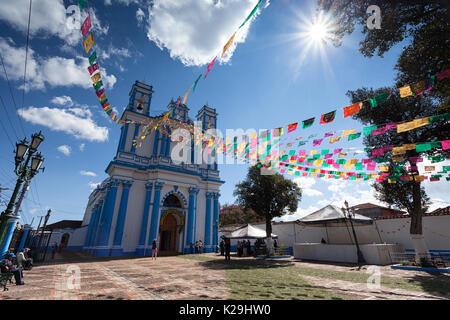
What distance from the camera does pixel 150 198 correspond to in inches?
712

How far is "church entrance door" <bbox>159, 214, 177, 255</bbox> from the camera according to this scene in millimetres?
19344

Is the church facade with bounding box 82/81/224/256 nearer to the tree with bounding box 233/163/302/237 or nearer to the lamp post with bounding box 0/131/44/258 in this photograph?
the tree with bounding box 233/163/302/237

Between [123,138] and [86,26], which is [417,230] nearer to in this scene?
[86,26]

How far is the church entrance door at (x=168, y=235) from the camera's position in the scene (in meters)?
19.3

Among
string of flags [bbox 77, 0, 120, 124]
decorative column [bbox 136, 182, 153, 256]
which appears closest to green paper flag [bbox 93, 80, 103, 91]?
string of flags [bbox 77, 0, 120, 124]

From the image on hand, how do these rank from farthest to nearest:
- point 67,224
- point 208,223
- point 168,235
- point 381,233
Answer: point 67,224 < point 208,223 < point 168,235 < point 381,233

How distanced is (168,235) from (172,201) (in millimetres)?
3379

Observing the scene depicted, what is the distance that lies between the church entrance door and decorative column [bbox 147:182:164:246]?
1711 millimetres

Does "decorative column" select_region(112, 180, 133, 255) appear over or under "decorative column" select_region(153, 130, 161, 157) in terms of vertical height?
under

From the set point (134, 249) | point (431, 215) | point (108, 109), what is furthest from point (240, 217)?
point (108, 109)

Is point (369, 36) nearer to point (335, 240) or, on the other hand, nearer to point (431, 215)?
point (431, 215)

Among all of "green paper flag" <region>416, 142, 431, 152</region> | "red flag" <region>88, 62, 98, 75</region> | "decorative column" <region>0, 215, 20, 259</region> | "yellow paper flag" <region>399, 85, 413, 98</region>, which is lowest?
"decorative column" <region>0, 215, 20, 259</region>

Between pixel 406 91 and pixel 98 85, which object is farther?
pixel 98 85

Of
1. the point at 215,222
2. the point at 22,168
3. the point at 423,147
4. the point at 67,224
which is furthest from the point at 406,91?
the point at 67,224
